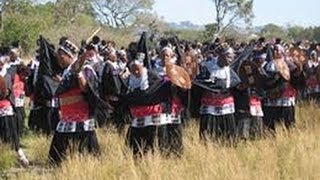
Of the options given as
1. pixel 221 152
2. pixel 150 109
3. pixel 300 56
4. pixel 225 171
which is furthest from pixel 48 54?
pixel 300 56

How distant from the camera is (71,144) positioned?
35.5 ft

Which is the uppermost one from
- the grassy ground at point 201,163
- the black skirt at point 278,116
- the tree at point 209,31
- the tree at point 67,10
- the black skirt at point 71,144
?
the tree at point 67,10

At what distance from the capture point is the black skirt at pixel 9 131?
1339cm

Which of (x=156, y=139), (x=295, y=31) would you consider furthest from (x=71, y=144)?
(x=295, y=31)

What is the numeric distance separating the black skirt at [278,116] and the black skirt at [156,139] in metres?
3.91

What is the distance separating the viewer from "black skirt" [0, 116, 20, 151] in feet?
43.9

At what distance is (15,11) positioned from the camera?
4616 centimetres

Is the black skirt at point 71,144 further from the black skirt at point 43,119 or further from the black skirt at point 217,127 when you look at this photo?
the black skirt at point 43,119

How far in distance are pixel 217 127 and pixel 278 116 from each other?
2114 millimetres

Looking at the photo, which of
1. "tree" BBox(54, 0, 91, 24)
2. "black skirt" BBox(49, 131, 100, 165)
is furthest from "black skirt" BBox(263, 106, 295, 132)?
"tree" BBox(54, 0, 91, 24)

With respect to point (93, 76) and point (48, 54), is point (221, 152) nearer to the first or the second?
point (93, 76)

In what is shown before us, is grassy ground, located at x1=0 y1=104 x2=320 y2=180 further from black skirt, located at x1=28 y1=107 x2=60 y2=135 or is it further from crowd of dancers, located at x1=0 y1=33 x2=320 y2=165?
black skirt, located at x1=28 y1=107 x2=60 y2=135

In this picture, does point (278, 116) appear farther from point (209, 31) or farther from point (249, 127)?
point (209, 31)

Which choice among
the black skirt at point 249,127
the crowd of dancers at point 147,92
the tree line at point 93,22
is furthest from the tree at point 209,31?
the black skirt at point 249,127
